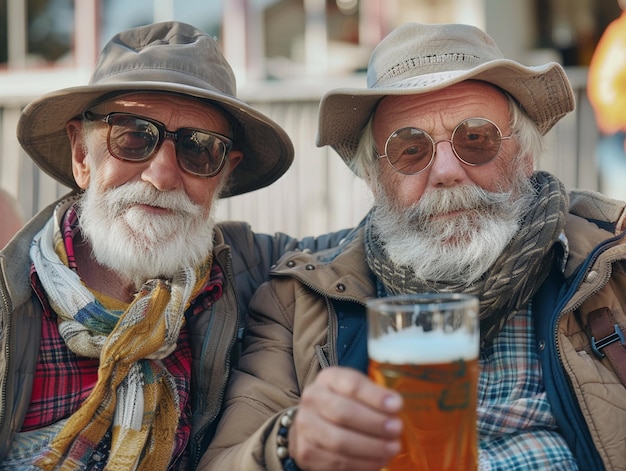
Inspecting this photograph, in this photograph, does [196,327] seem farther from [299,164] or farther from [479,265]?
[299,164]

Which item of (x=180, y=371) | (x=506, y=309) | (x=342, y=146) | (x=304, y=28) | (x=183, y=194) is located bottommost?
(x=180, y=371)

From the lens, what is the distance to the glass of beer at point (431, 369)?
147cm

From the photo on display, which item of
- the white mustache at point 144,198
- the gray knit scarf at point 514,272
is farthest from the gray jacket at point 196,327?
the gray knit scarf at point 514,272

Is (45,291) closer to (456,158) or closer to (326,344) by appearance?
(326,344)

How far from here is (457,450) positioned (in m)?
1.53

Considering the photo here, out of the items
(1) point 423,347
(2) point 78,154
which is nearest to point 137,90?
(2) point 78,154

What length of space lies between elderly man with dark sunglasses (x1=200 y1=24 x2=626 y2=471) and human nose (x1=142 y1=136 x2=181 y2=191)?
20.1 inches

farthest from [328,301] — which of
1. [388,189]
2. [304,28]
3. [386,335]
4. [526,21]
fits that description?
[526,21]

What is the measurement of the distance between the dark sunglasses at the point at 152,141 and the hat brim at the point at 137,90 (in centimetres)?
12

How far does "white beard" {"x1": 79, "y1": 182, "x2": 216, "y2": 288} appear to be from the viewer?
2.72m

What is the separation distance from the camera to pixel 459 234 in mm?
2639

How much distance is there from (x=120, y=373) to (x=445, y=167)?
131 centimetres

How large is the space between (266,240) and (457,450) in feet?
6.12

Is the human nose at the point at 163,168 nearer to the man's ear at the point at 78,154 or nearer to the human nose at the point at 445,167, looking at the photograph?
the man's ear at the point at 78,154
